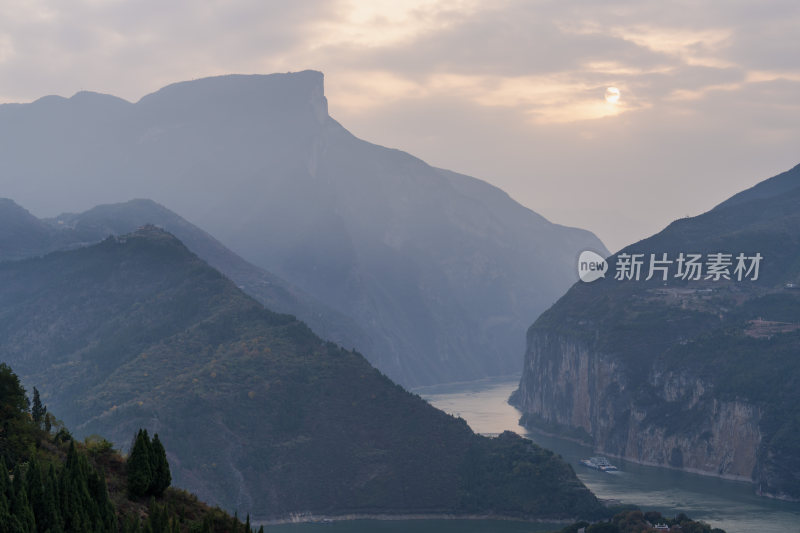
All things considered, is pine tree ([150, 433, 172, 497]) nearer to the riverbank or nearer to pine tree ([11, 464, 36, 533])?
pine tree ([11, 464, 36, 533])

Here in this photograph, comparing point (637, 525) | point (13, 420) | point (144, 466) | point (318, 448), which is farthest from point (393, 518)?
point (144, 466)

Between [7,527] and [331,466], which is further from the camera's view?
[331,466]

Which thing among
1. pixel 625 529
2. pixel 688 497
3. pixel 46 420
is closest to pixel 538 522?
pixel 625 529

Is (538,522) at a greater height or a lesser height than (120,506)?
lesser

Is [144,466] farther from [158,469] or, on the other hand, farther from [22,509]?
[22,509]

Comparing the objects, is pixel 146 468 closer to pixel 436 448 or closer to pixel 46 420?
pixel 46 420

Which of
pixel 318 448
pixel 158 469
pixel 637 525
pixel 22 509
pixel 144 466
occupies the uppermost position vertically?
pixel 144 466
